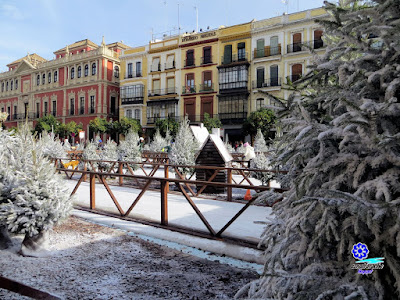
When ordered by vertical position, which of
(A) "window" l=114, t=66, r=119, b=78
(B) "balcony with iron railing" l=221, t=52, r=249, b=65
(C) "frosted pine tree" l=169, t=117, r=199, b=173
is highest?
(A) "window" l=114, t=66, r=119, b=78

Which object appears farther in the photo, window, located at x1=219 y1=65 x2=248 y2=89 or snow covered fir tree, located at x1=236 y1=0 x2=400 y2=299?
window, located at x1=219 y1=65 x2=248 y2=89

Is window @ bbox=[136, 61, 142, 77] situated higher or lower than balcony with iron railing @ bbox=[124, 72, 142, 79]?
higher

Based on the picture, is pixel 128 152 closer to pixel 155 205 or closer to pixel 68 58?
pixel 155 205

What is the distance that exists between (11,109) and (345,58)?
58064mm

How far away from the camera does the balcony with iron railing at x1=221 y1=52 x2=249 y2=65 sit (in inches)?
1268

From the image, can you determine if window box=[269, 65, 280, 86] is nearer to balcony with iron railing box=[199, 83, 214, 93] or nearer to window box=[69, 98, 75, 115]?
balcony with iron railing box=[199, 83, 214, 93]

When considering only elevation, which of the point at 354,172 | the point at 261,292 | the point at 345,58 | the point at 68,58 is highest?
the point at 68,58

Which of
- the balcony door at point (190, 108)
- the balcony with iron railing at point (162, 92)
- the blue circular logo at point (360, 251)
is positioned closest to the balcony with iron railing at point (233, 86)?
the balcony door at point (190, 108)

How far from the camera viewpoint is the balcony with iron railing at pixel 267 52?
30.5 m

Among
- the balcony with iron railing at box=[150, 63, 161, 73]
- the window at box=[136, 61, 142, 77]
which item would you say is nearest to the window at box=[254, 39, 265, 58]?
the balcony with iron railing at box=[150, 63, 161, 73]

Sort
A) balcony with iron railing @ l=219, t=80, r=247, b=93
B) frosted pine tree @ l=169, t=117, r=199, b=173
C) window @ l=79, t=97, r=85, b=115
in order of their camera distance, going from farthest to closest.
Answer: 1. window @ l=79, t=97, r=85, b=115
2. balcony with iron railing @ l=219, t=80, r=247, b=93
3. frosted pine tree @ l=169, t=117, r=199, b=173

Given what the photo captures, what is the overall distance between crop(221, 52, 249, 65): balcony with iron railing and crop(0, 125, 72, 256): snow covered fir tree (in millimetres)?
30229

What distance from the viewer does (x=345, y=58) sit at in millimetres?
2121

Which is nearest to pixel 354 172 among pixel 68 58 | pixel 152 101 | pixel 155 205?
pixel 155 205
